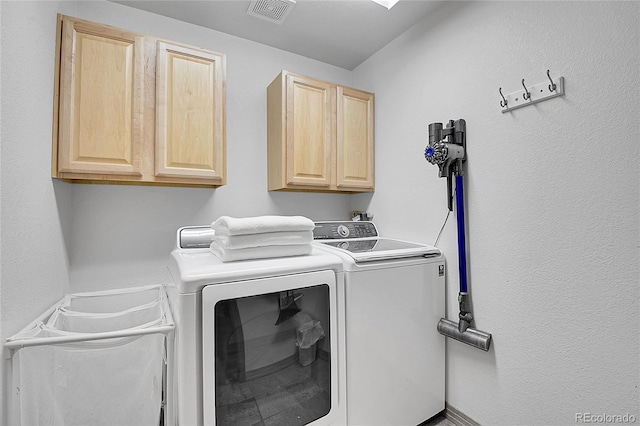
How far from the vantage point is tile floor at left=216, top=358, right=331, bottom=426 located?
1.18 meters

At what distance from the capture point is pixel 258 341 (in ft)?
4.08

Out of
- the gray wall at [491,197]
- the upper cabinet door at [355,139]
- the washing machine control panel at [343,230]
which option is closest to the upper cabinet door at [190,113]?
the gray wall at [491,197]

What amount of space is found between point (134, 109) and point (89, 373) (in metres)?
1.30

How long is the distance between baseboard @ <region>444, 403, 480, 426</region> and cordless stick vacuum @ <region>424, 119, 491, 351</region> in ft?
1.53

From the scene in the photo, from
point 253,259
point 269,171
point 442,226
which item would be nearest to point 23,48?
point 253,259

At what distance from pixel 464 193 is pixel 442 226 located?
0.25 metres

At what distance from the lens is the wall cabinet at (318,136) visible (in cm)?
204

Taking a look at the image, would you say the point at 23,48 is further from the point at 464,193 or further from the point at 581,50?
the point at 581,50

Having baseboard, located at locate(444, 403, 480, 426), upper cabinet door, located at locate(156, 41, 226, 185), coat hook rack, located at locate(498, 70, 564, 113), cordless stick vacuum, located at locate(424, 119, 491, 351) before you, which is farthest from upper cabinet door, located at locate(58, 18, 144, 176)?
baseboard, located at locate(444, 403, 480, 426)

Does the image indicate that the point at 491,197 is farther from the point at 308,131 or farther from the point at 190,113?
the point at 190,113

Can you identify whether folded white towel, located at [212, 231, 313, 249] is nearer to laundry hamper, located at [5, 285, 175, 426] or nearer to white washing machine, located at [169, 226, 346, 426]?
white washing machine, located at [169, 226, 346, 426]

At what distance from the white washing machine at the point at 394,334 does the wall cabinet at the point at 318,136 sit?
69 cm

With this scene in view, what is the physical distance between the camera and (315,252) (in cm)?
158

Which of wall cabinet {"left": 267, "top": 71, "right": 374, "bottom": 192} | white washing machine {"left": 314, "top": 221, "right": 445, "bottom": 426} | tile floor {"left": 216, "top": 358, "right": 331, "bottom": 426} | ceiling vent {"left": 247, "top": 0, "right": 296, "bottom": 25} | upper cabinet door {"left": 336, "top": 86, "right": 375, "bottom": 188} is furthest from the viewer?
upper cabinet door {"left": 336, "top": 86, "right": 375, "bottom": 188}
